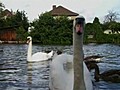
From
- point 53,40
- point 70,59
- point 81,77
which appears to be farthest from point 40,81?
point 53,40

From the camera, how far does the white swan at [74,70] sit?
230 inches

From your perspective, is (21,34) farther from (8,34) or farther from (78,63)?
(78,63)

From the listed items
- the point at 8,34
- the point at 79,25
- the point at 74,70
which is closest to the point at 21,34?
the point at 8,34

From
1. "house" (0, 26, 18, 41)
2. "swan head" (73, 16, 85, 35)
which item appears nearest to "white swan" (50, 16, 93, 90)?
"swan head" (73, 16, 85, 35)

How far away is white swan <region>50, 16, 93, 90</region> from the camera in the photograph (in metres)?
5.84

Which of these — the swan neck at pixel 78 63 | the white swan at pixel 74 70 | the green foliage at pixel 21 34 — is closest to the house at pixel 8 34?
the green foliage at pixel 21 34

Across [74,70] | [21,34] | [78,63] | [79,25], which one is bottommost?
[74,70]

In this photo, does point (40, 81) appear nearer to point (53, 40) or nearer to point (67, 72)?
point (67, 72)

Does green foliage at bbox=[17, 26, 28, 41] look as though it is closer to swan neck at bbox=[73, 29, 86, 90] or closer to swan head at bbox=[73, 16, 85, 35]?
swan neck at bbox=[73, 29, 86, 90]

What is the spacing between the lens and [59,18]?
56.4 meters

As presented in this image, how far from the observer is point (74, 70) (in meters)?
5.91

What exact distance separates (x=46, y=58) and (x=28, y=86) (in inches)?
327

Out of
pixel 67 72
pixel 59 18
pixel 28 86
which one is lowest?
pixel 28 86

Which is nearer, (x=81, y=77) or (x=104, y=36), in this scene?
(x=81, y=77)
